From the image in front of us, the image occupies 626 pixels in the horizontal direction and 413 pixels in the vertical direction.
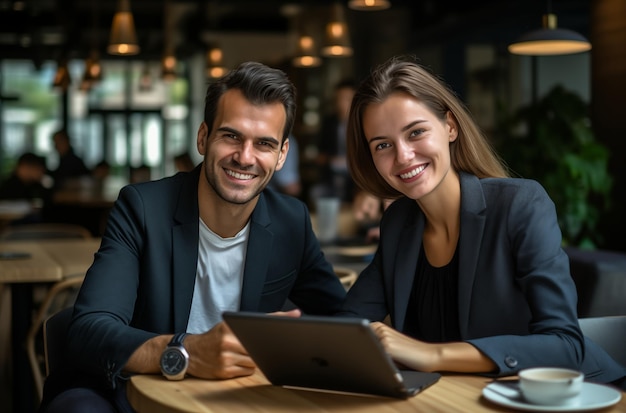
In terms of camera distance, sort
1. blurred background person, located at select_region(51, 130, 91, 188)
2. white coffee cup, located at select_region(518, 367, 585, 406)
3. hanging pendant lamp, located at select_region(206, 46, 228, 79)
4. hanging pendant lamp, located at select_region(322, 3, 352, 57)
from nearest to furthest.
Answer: white coffee cup, located at select_region(518, 367, 585, 406) → hanging pendant lamp, located at select_region(322, 3, 352, 57) → hanging pendant lamp, located at select_region(206, 46, 228, 79) → blurred background person, located at select_region(51, 130, 91, 188)

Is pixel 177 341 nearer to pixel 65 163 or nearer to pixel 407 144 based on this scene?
pixel 407 144

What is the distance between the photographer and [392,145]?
2166 mm

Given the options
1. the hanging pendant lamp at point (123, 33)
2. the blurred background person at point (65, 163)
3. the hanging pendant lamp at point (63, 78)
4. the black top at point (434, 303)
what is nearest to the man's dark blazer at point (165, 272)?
the black top at point (434, 303)

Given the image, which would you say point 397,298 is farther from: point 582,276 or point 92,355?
point 582,276

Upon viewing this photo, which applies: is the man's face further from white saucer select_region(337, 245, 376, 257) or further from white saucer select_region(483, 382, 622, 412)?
white saucer select_region(337, 245, 376, 257)

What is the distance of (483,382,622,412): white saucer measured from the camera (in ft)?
4.84

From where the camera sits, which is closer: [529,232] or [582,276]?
[529,232]

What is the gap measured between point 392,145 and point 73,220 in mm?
7653

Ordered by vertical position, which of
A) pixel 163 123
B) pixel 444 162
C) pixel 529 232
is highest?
pixel 444 162

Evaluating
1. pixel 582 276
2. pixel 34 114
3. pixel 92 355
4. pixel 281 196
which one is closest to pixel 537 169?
pixel 582 276

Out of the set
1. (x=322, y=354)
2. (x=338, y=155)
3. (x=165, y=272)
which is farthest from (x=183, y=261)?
(x=338, y=155)

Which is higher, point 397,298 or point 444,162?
point 444,162

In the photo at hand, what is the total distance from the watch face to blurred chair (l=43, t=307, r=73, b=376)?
580mm

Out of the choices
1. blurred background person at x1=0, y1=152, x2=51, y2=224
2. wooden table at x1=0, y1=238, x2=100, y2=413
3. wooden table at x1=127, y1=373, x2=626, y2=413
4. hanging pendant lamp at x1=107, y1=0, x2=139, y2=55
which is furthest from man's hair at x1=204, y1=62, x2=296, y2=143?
blurred background person at x1=0, y1=152, x2=51, y2=224
